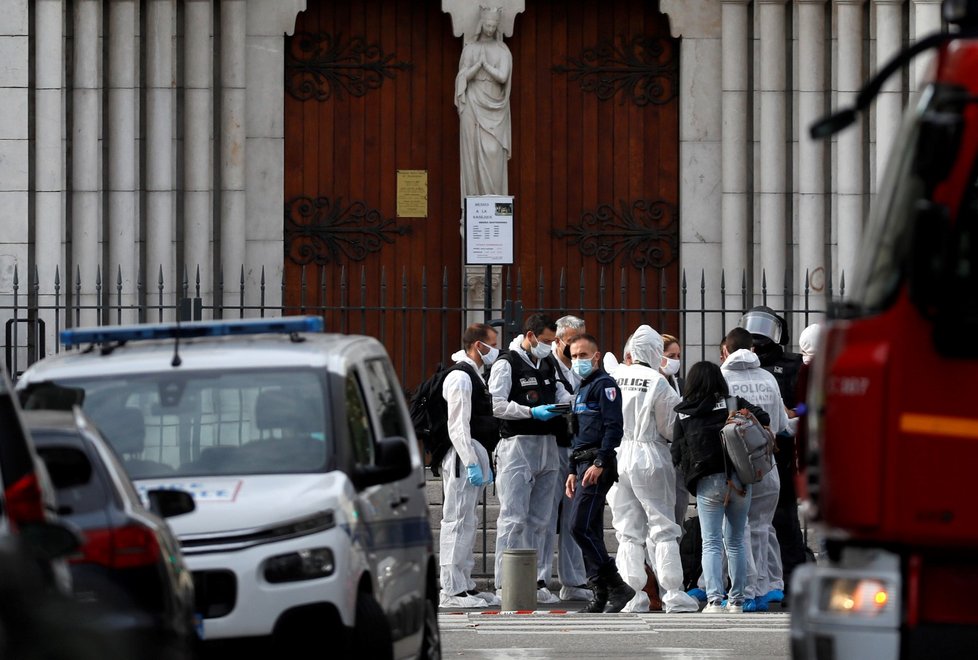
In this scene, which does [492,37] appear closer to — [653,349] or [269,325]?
[653,349]

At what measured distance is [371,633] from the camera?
26.1ft

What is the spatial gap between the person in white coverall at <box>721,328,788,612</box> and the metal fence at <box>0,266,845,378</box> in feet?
9.04

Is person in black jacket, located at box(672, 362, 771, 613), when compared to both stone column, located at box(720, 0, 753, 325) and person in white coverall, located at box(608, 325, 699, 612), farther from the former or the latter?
stone column, located at box(720, 0, 753, 325)

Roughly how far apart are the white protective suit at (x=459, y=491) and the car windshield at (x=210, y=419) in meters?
5.19

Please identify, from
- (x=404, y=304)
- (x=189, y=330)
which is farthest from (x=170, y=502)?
(x=404, y=304)

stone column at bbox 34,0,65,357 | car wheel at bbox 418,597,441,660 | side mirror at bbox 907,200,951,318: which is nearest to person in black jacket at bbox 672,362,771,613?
car wheel at bbox 418,597,441,660

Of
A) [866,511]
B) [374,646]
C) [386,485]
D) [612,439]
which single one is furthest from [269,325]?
[612,439]

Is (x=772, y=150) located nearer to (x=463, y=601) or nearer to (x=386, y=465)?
(x=463, y=601)

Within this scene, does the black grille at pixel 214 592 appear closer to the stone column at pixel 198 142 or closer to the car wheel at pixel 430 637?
the car wheel at pixel 430 637

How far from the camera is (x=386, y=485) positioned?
875cm

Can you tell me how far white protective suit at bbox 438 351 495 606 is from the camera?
1379cm

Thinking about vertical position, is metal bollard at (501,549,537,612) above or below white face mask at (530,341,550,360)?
below

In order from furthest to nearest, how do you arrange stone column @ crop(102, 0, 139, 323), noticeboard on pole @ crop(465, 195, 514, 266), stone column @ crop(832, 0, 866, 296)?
stone column @ crop(832, 0, 866, 296) < stone column @ crop(102, 0, 139, 323) < noticeboard on pole @ crop(465, 195, 514, 266)

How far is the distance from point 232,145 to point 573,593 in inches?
260
